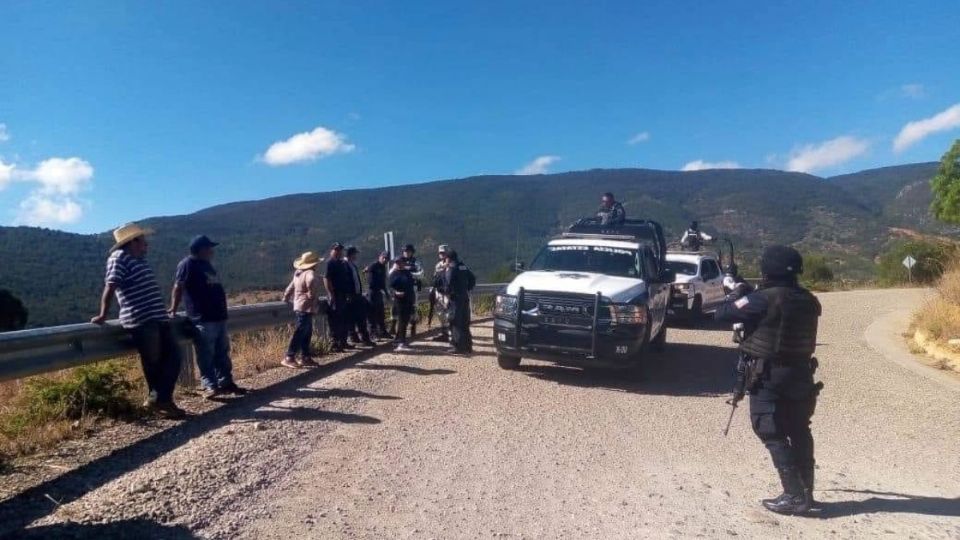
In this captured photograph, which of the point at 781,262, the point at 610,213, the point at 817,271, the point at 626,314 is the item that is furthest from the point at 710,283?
the point at 817,271

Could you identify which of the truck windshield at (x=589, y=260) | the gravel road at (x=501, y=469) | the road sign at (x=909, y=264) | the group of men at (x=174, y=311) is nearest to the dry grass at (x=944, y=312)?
the gravel road at (x=501, y=469)

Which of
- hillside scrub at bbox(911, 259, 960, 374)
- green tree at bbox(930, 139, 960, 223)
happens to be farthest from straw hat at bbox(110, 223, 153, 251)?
green tree at bbox(930, 139, 960, 223)

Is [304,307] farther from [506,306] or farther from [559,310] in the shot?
[559,310]

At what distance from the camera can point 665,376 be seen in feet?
33.5

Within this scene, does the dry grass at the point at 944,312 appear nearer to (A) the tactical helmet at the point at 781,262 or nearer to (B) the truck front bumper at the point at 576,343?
(B) the truck front bumper at the point at 576,343

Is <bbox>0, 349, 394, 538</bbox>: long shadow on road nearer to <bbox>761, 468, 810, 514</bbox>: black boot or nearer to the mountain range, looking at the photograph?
<bbox>761, 468, 810, 514</bbox>: black boot

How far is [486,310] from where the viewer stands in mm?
20000

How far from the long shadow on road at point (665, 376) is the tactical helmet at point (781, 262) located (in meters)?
4.18

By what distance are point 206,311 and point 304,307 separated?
80.3 inches

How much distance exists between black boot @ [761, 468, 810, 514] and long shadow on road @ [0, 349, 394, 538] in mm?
3644

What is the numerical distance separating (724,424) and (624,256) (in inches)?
159

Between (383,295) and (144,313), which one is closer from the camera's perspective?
(144,313)

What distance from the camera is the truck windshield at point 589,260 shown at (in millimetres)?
10664

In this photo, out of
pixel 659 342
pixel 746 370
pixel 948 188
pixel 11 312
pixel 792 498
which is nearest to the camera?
pixel 792 498
